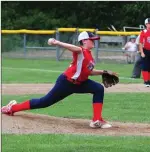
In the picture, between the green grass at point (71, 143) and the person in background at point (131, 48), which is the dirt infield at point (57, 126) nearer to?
the green grass at point (71, 143)

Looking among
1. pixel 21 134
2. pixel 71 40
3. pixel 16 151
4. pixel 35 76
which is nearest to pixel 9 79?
pixel 35 76

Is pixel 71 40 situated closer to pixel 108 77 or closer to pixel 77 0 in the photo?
pixel 77 0

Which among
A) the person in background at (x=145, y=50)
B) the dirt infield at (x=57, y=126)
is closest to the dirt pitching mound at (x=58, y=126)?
the dirt infield at (x=57, y=126)

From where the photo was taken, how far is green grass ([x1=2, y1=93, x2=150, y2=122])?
9914 mm

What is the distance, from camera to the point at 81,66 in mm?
8422

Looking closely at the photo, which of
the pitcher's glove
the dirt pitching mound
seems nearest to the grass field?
the dirt pitching mound

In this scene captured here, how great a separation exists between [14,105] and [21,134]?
53.9 inches

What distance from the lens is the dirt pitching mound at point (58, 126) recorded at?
27.4ft

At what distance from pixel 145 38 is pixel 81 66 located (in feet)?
21.7

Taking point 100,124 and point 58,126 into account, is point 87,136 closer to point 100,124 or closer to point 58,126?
point 100,124

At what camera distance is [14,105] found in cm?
929

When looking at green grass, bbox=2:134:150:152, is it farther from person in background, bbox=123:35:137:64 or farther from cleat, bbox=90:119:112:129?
person in background, bbox=123:35:137:64

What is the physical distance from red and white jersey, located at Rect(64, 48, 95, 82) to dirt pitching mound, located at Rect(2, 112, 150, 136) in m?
0.85

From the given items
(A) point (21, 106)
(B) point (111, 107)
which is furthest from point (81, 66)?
(B) point (111, 107)
